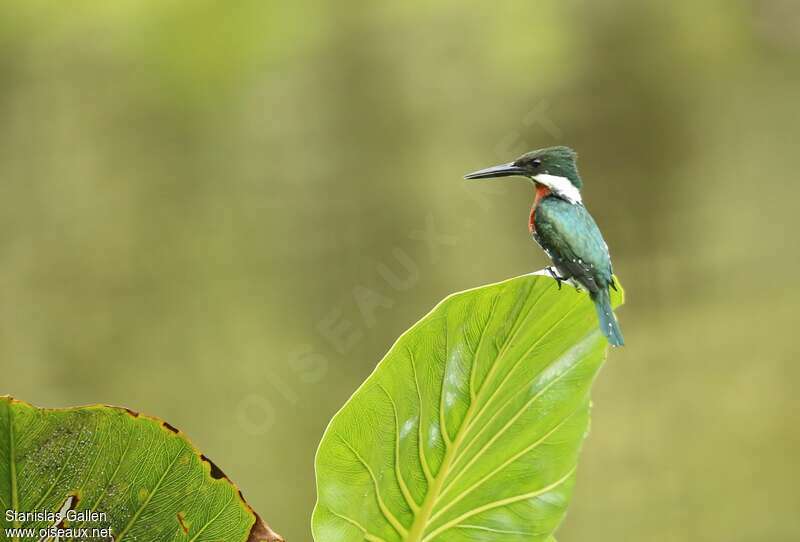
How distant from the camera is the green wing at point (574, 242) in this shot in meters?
0.33

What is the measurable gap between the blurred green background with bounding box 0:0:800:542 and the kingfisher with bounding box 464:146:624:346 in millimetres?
1473

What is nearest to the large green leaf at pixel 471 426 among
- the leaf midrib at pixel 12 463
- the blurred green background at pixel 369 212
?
the leaf midrib at pixel 12 463

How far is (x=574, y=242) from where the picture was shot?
33 cm

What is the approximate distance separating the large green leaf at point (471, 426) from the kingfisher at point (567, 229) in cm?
1

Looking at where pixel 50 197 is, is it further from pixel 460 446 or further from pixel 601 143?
pixel 460 446

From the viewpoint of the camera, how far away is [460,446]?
366mm

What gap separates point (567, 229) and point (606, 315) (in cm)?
4

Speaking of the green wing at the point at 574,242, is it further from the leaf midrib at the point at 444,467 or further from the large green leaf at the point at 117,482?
the large green leaf at the point at 117,482

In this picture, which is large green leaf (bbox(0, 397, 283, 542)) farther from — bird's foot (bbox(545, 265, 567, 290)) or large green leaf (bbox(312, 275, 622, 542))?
bird's foot (bbox(545, 265, 567, 290))

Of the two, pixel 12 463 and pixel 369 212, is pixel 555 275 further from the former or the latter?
pixel 369 212

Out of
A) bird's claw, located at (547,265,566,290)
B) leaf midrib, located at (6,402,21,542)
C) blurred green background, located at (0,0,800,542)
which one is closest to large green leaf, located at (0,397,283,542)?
leaf midrib, located at (6,402,21,542)

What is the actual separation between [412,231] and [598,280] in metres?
1.57

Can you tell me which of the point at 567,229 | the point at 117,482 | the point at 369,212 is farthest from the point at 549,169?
the point at 369,212

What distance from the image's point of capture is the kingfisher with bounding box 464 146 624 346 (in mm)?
326
